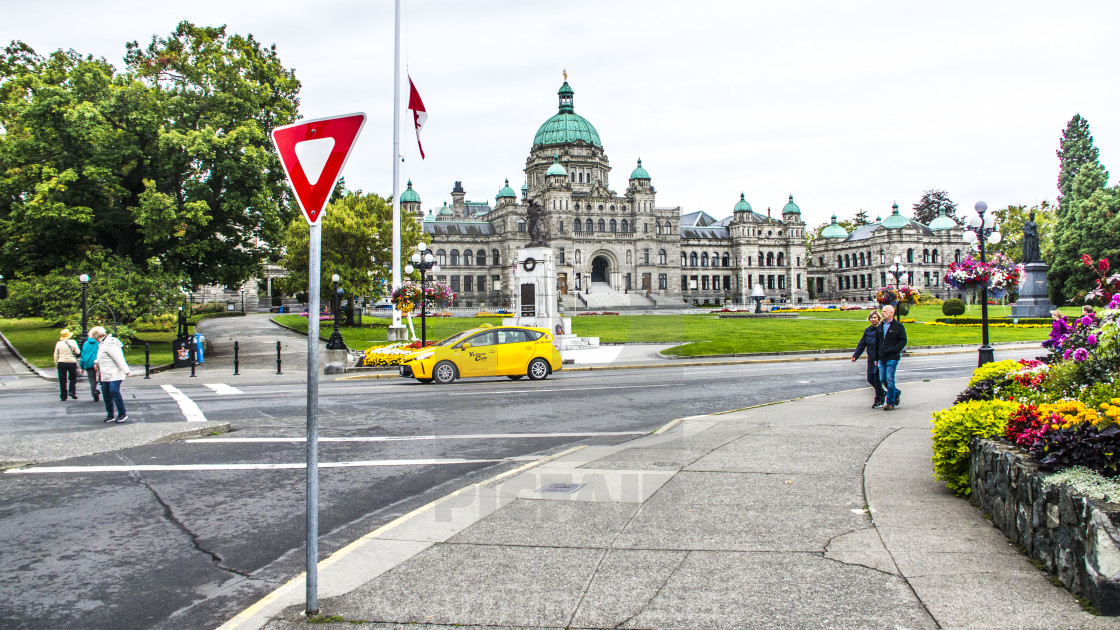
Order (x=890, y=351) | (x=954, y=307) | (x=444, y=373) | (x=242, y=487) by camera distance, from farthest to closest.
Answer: (x=954, y=307), (x=444, y=373), (x=890, y=351), (x=242, y=487)

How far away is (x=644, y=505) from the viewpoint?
6.27 m

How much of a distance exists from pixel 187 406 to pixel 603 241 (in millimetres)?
87567

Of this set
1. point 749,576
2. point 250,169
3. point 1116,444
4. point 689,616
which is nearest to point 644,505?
point 749,576

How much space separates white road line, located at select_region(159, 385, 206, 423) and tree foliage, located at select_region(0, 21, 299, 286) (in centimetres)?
1216

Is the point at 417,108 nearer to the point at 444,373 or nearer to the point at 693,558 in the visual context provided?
the point at 444,373

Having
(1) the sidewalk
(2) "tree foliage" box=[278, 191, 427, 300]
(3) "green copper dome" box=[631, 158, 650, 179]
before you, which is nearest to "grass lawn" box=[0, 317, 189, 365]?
(2) "tree foliage" box=[278, 191, 427, 300]

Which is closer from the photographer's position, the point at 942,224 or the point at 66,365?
the point at 66,365

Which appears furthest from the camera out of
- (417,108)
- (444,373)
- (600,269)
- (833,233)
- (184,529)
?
(833,233)

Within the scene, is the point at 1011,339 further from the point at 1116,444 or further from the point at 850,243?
the point at 850,243

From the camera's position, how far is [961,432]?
6297 millimetres

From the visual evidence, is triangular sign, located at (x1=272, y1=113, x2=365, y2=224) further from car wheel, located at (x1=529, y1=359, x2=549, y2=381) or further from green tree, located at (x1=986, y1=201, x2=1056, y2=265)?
green tree, located at (x1=986, y1=201, x2=1056, y2=265)

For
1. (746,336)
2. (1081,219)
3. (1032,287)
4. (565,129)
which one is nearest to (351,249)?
(746,336)

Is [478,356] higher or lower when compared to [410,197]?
lower

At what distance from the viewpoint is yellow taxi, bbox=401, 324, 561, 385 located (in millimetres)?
18672
